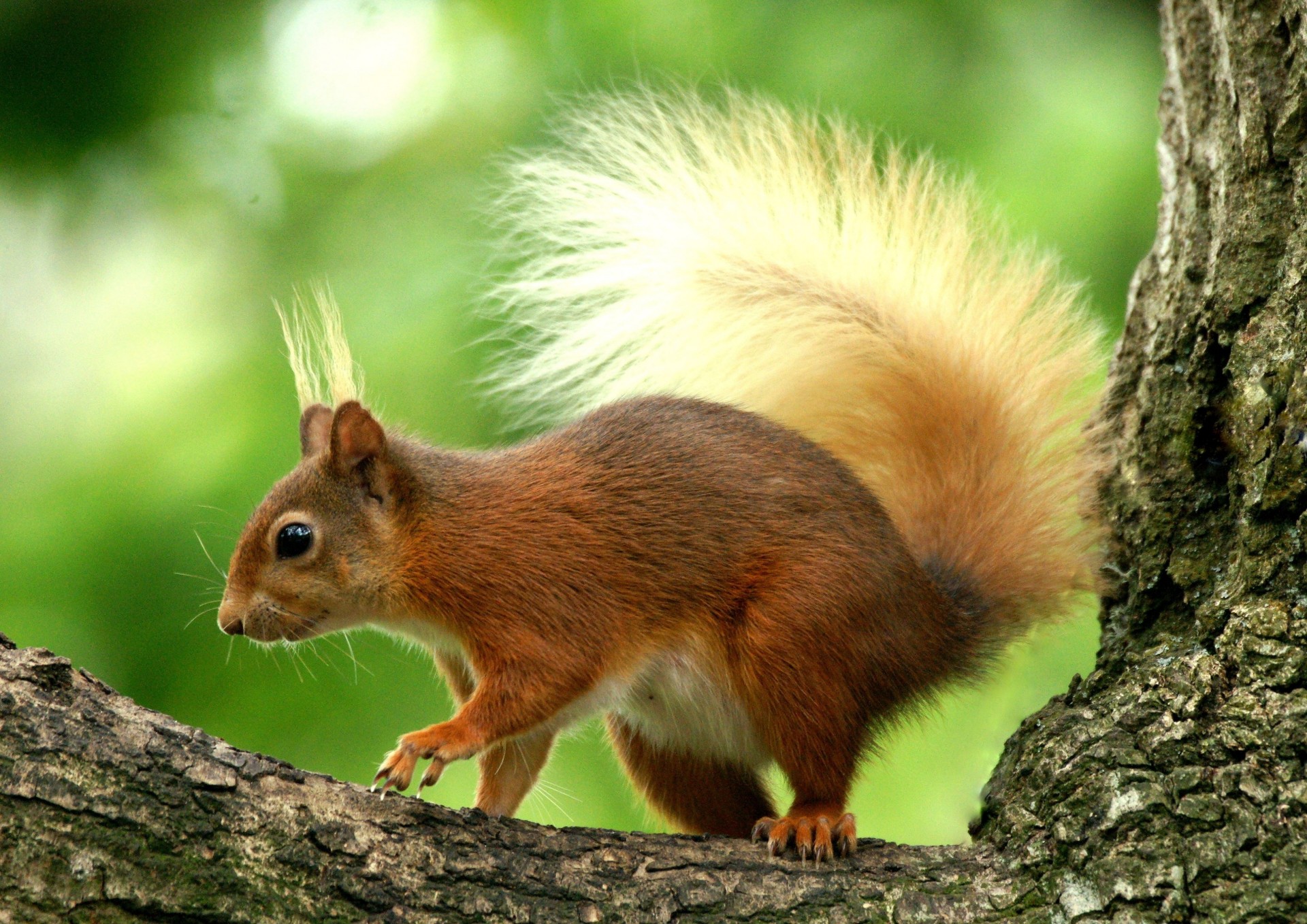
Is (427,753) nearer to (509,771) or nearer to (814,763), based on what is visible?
(509,771)

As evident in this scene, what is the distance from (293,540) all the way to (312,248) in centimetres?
104

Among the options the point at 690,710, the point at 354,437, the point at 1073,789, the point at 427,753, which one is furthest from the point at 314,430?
the point at 1073,789

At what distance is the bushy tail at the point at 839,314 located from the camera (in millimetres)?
2586

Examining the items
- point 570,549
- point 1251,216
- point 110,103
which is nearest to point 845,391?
point 570,549

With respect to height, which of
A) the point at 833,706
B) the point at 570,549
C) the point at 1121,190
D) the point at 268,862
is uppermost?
the point at 1121,190

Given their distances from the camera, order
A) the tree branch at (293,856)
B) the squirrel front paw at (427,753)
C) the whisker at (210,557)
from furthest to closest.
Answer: the whisker at (210,557)
the squirrel front paw at (427,753)
the tree branch at (293,856)

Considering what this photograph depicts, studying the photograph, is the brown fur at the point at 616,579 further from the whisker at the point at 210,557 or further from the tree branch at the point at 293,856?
the tree branch at the point at 293,856

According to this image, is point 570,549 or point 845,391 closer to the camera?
point 570,549

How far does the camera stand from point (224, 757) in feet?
5.37

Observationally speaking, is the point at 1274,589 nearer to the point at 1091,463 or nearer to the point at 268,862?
the point at 1091,463

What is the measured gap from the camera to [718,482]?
7.75ft

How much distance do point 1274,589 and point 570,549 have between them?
3.76ft

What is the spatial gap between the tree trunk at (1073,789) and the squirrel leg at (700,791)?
599mm

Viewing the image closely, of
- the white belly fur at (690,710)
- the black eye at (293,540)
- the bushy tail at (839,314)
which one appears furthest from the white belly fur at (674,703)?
the bushy tail at (839,314)
